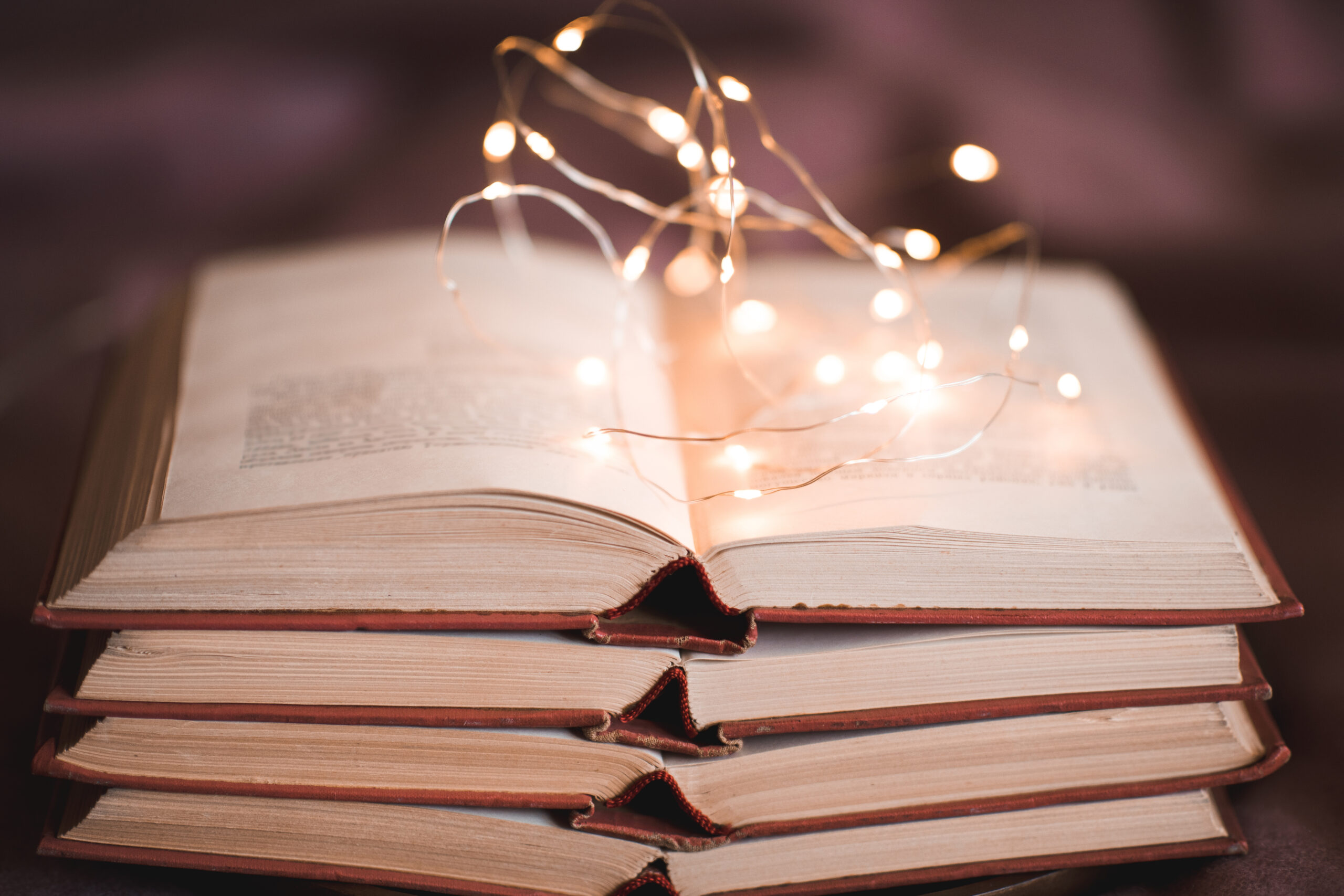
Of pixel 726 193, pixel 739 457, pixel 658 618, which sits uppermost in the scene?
pixel 726 193

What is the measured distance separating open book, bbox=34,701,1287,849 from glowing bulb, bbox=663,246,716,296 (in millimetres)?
646

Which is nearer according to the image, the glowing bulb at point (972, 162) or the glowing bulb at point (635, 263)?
the glowing bulb at point (635, 263)

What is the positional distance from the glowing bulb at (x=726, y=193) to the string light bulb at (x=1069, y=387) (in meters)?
0.36

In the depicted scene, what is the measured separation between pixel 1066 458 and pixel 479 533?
512mm

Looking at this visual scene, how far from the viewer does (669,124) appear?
1147 millimetres

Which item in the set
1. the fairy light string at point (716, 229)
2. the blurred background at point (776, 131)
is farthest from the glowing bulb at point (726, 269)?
the blurred background at point (776, 131)

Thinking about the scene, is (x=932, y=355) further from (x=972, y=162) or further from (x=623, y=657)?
(x=623, y=657)

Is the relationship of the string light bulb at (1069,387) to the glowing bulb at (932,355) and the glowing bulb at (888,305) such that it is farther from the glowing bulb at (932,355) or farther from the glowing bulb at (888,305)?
the glowing bulb at (888,305)

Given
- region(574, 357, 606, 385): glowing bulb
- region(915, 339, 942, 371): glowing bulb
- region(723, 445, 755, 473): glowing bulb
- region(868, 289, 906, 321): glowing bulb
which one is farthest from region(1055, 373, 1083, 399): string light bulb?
region(574, 357, 606, 385): glowing bulb

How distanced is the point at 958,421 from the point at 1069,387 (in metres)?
0.14

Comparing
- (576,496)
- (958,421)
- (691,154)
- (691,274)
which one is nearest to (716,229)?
(691,274)

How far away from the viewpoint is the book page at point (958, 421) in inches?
31.4

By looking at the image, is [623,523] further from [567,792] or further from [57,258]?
[57,258]

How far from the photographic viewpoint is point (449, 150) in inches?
66.9
